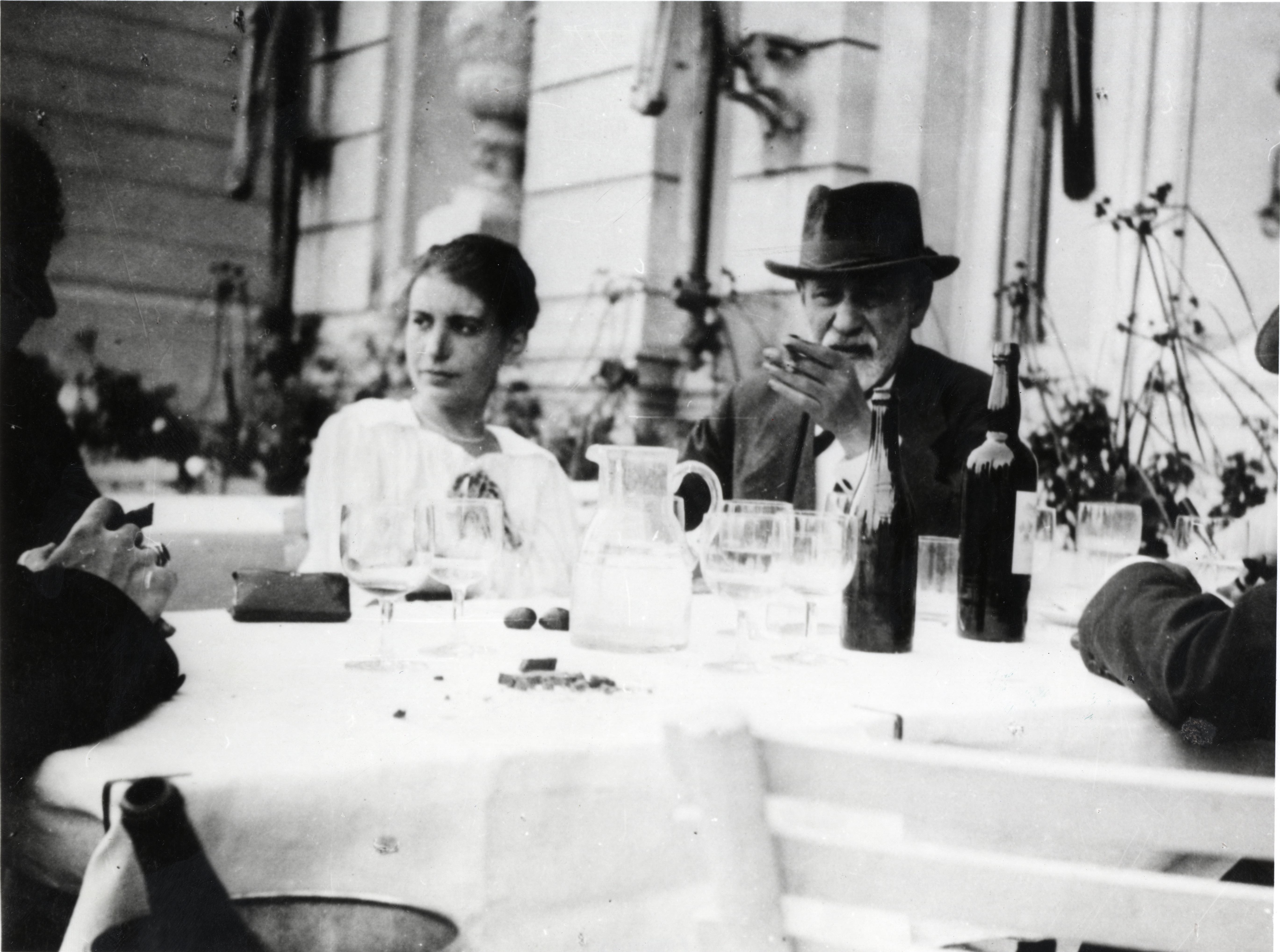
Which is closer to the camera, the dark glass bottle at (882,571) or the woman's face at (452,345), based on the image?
the dark glass bottle at (882,571)

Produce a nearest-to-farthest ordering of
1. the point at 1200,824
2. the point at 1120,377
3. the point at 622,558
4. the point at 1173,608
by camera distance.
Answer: the point at 1200,824 → the point at 1173,608 → the point at 622,558 → the point at 1120,377

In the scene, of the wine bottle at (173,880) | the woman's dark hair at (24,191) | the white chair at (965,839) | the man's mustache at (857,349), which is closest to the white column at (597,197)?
the man's mustache at (857,349)

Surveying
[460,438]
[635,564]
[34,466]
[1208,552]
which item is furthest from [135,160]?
[1208,552]

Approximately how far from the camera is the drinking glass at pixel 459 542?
1.07m

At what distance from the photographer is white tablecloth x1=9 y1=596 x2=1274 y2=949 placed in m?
0.77

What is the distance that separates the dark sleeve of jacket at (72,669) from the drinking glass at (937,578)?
0.92m

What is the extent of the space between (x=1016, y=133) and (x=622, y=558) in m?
1.00

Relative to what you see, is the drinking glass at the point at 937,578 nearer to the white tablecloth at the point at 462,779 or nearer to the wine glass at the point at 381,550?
the white tablecloth at the point at 462,779

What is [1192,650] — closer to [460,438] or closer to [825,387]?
[825,387]

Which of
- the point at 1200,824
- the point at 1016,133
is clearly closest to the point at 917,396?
the point at 1016,133

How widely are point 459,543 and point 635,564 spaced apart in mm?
183

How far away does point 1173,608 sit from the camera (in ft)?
3.28

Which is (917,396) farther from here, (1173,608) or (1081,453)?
(1173,608)

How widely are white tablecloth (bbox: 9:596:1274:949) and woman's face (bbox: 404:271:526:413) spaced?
621 mm
